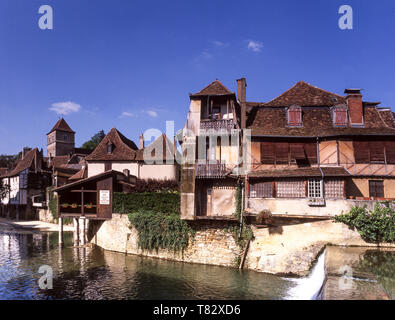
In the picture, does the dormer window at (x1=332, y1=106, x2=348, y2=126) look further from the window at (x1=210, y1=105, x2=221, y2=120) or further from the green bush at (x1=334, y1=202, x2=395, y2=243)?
the window at (x1=210, y1=105, x2=221, y2=120)

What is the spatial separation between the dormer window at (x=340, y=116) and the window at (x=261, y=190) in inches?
301

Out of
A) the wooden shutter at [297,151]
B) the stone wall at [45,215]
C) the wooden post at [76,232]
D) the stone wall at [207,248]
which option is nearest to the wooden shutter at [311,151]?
the wooden shutter at [297,151]

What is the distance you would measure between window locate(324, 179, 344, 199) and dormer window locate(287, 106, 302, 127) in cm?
584

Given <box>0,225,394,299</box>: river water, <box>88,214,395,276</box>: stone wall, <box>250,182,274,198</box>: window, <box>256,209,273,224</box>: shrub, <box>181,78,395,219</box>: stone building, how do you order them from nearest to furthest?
1. <box>0,225,394,299</box>: river water
2. <box>88,214,395,276</box>: stone wall
3. <box>256,209,273,224</box>: shrub
4. <box>181,78,395,219</box>: stone building
5. <box>250,182,274,198</box>: window

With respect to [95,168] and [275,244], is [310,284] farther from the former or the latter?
[95,168]

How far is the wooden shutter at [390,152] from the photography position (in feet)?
67.9

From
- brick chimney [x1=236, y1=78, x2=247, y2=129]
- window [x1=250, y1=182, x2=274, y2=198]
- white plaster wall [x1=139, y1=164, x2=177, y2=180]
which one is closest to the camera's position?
window [x1=250, y1=182, x2=274, y2=198]

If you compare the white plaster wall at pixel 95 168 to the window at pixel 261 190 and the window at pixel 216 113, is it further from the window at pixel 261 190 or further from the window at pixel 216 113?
the window at pixel 261 190

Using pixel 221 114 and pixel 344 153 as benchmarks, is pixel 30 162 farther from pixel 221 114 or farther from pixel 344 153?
pixel 344 153

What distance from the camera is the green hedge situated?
2242 cm

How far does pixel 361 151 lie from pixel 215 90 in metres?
12.2

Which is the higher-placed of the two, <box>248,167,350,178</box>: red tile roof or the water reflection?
<box>248,167,350,178</box>: red tile roof

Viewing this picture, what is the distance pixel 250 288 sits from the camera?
15.8 metres

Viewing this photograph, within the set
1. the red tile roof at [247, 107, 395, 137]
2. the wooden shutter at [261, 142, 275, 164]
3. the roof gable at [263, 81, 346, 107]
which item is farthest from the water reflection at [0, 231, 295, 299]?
the roof gable at [263, 81, 346, 107]
